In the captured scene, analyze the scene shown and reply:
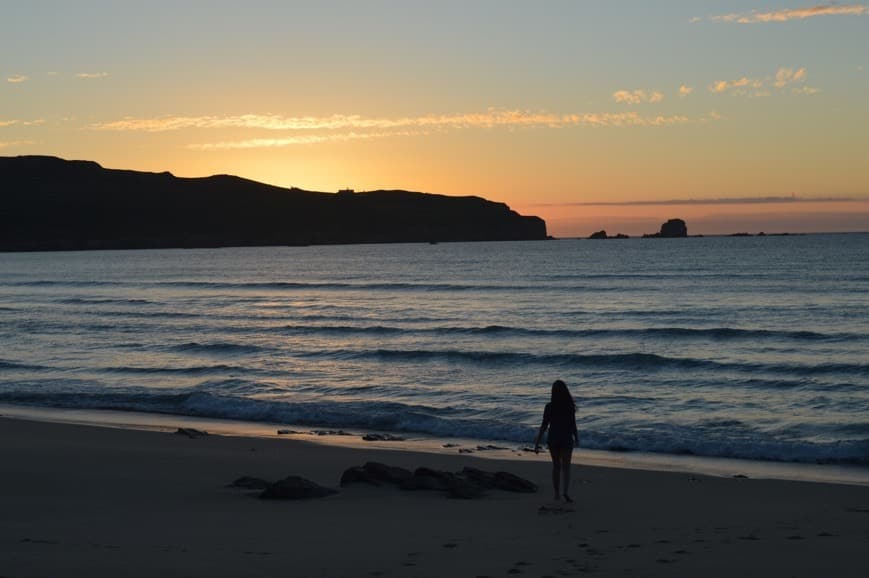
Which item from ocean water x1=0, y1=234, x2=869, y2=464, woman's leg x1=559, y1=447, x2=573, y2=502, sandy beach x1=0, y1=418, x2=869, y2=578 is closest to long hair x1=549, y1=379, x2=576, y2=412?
woman's leg x1=559, y1=447, x2=573, y2=502

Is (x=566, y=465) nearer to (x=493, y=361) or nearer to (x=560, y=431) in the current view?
(x=560, y=431)

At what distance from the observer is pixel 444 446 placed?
19.0 meters

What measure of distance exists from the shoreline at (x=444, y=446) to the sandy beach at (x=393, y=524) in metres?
1.24

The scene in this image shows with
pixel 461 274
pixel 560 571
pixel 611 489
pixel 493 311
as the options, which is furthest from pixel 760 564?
pixel 461 274

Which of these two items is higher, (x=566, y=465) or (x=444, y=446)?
(x=566, y=465)

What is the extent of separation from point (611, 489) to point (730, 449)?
5.09m

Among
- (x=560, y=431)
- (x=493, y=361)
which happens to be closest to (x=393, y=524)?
(x=560, y=431)

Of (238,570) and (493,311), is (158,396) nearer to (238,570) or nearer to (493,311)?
(238,570)

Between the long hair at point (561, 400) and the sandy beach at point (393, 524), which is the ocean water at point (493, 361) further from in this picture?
the long hair at point (561, 400)

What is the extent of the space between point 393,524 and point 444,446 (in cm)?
795

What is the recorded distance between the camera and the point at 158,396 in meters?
25.6

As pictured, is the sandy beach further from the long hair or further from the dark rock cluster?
the long hair

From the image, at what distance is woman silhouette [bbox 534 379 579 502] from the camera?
12.8 meters

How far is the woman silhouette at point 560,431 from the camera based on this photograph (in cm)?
1277
